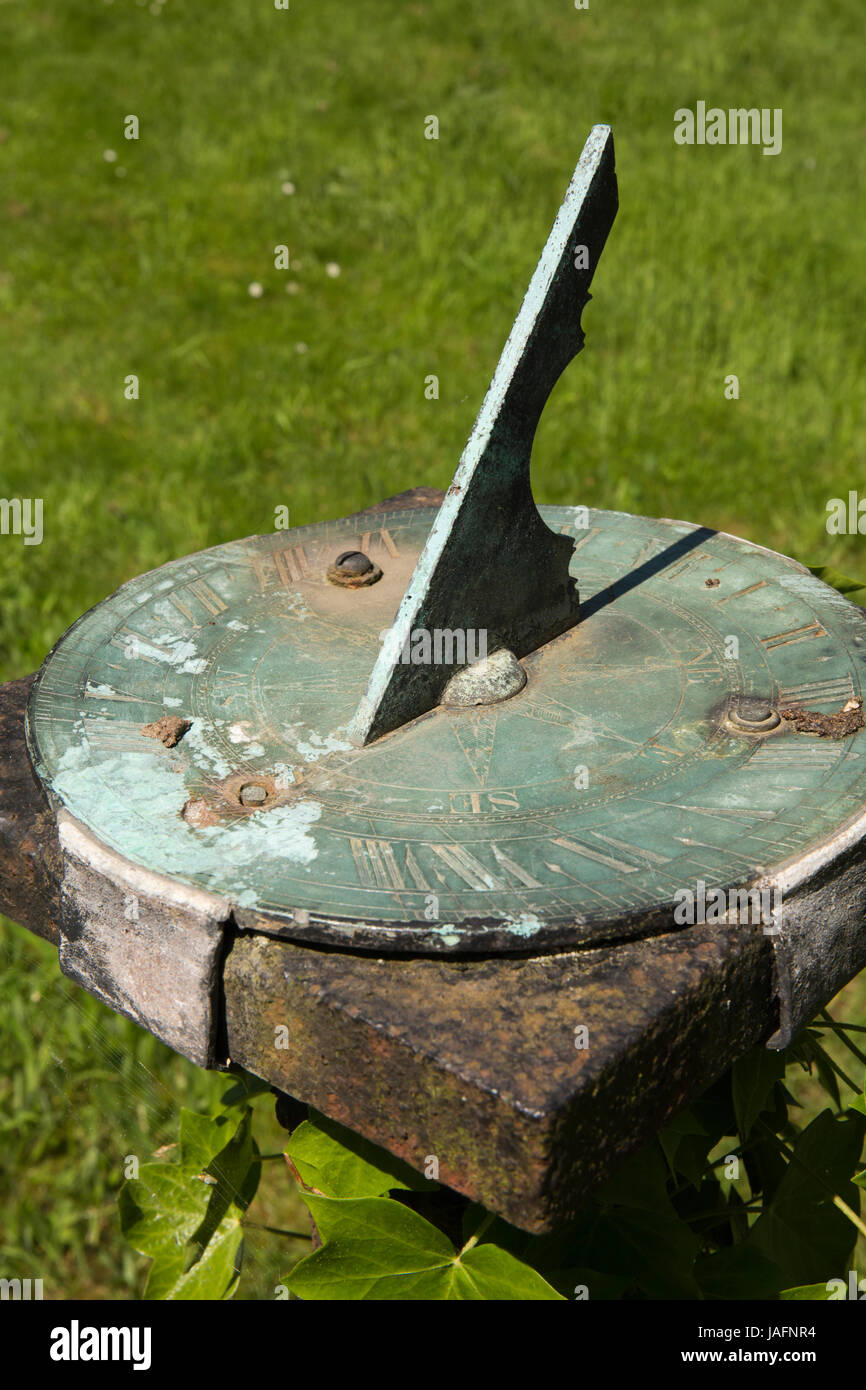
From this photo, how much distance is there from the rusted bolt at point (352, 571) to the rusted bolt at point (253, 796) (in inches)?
34.5

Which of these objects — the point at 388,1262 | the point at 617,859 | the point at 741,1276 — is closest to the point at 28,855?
the point at 388,1262

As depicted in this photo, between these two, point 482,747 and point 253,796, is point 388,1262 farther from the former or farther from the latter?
point 482,747

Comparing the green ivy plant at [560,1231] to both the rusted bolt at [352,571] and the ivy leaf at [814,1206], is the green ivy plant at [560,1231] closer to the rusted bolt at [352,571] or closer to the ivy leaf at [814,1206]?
the ivy leaf at [814,1206]

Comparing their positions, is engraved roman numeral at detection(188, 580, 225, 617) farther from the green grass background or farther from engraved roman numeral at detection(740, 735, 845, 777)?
the green grass background

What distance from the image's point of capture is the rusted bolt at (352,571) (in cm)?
314

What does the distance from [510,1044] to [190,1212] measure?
40.5 inches

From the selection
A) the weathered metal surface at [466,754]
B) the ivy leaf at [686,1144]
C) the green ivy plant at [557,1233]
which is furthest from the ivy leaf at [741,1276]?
the weathered metal surface at [466,754]

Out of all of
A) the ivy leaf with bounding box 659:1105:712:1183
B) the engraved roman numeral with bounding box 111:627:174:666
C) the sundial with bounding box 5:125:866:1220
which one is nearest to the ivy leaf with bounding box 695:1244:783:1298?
the ivy leaf with bounding box 659:1105:712:1183

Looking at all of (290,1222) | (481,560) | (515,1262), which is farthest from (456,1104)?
(290,1222)

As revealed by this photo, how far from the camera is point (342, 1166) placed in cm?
239

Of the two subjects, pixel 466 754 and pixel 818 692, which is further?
pixel 818 692

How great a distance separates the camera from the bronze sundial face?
215 cm

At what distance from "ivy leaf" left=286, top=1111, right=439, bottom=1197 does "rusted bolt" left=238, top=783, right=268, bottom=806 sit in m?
0.56
